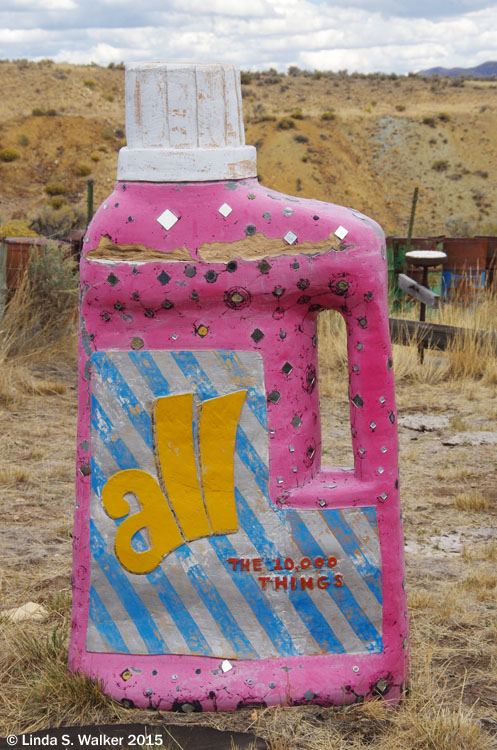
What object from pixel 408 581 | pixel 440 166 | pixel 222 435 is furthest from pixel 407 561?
pixel 440 166

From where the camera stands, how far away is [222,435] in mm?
2787

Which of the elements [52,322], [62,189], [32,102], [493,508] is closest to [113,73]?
[32,102]

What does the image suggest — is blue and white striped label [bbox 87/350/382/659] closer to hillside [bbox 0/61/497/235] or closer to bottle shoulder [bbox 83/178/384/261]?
bottle shoulder [bbox 83/178/384/261]

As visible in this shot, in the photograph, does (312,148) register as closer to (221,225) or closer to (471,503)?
(471,503)

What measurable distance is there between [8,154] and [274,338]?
121 feet

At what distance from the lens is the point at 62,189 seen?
116ft

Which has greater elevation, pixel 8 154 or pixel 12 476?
pixel 8 154

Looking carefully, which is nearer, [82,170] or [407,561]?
[407,561]

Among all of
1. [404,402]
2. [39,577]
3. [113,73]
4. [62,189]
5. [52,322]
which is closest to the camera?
[39,577]

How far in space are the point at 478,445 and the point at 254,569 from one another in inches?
145

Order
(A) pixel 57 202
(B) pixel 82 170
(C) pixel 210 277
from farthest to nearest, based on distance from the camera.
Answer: (B) pixel 82 170
(A) pixel 57 202
(C) pixel 210 277

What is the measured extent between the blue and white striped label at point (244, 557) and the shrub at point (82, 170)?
35934 mm

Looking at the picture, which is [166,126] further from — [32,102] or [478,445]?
[32,102]

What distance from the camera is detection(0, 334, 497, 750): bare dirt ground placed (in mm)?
2730
